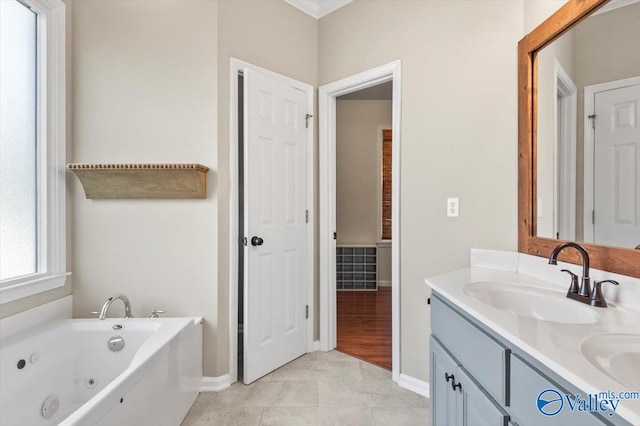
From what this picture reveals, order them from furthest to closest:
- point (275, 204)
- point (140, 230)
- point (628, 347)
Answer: point (275, 204) < point (140, 230) < point (628, 347)

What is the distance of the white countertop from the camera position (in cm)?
Result: 59

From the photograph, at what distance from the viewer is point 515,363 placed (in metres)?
0.84

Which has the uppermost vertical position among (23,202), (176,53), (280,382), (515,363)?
(176,53)

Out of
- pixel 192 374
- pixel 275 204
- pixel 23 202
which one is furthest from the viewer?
pixel 275 204

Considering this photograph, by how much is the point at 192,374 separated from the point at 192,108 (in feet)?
5.53

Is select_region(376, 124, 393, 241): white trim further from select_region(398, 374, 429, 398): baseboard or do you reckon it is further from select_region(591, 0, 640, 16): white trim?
select_region(591, 0, 640, 16): white trim

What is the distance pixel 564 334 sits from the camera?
81 centimetres

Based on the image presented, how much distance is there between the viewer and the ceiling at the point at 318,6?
2364mm

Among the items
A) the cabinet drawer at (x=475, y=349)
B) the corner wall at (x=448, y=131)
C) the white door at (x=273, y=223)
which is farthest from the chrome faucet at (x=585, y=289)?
the white door at (x=273, y=223)

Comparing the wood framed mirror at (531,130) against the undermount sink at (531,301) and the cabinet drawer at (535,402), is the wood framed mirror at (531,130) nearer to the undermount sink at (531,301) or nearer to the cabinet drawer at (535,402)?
the undermount sink at (531,301)

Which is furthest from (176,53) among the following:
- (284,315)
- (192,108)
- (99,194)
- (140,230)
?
(284,315)

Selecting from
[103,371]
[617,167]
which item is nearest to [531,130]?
[617,167]

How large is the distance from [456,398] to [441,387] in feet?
0.52

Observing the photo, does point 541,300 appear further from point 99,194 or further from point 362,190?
point 362,190
